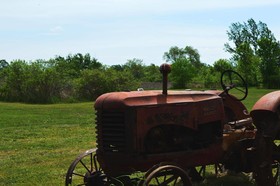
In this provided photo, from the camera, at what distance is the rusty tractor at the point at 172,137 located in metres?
5.37

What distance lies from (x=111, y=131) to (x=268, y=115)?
2258mm

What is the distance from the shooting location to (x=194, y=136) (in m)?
5.94

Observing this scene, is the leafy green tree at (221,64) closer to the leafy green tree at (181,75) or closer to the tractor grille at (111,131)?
the leafy green tree at (181,75)

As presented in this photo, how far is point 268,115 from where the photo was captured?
20.3 feet

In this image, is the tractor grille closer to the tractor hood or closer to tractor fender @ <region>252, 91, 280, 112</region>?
the tractor hood

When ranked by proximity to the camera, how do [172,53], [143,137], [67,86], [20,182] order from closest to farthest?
1. [143,137]
2. [20,182]
3. [67,86]
4. [172,53]

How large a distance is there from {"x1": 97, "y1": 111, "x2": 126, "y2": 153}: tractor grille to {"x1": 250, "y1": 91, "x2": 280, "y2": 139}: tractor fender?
1991 millimetres

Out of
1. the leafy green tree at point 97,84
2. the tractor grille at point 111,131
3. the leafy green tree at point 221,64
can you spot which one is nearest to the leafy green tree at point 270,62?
the leafy green tree at point 221,64

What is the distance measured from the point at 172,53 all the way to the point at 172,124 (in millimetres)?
94850

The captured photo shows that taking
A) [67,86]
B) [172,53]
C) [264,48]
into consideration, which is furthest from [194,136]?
[172,53]

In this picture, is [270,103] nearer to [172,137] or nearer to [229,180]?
[172,137]

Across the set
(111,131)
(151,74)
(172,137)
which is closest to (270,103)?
(172,137)

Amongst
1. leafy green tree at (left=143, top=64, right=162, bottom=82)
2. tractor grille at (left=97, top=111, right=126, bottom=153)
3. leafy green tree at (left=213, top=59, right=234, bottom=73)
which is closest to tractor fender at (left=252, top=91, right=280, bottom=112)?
tractor grille at (left=97, top=111, right=126, bottom=153)

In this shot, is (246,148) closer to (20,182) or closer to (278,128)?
(278,128)
